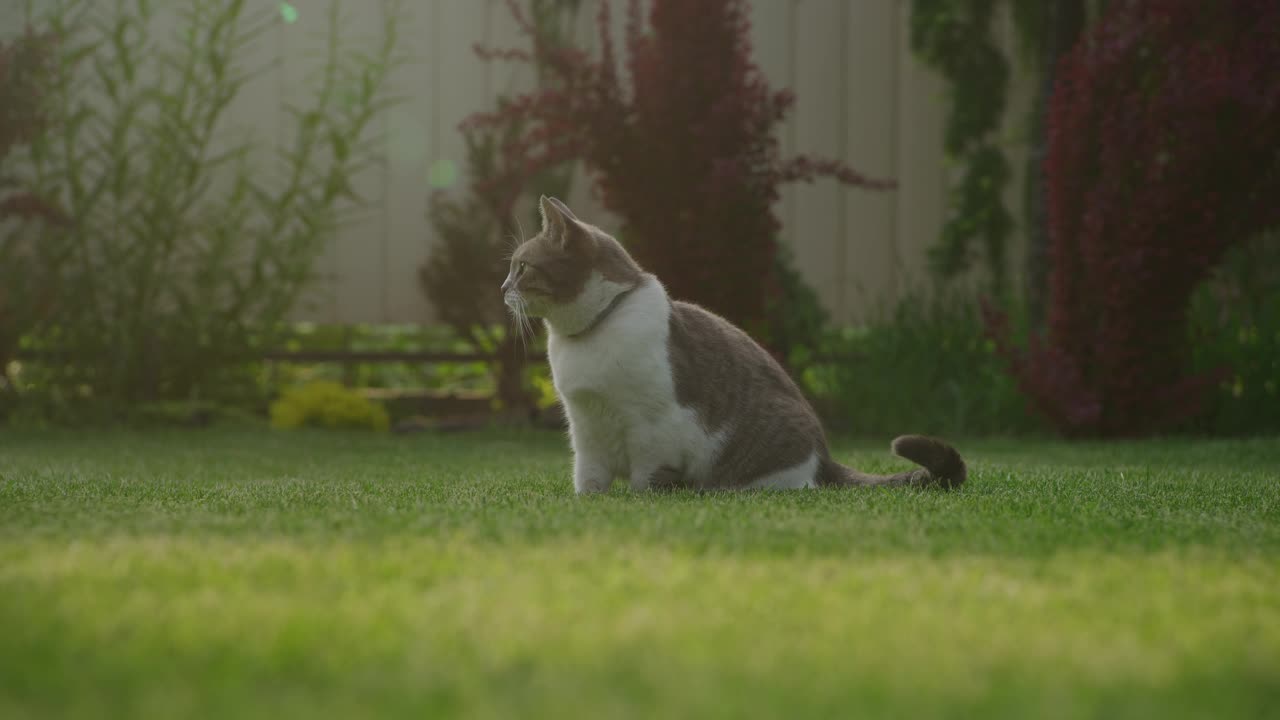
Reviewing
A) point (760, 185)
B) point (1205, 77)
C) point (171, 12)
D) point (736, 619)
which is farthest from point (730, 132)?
point (736, 619)

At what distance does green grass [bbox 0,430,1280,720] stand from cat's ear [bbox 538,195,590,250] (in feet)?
2.28

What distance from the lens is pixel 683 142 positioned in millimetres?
5281

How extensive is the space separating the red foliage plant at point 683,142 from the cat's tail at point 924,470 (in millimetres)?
2413

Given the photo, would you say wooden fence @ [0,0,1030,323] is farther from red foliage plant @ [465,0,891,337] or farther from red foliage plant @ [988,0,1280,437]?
red foliage plant @ [988,0,1280,437]

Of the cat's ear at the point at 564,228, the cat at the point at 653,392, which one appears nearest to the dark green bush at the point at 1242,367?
the cat at the point at 653,392

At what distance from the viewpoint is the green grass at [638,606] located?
3.42ft

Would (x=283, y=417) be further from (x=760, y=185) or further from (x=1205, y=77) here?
(x=1205, y=77)

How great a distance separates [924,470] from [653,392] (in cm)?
73

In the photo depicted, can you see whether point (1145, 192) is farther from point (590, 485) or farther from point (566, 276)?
point (590, 485)

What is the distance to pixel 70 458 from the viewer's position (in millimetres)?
3848

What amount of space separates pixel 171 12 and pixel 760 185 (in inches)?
153

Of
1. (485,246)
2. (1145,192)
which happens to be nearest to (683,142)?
(485,246)

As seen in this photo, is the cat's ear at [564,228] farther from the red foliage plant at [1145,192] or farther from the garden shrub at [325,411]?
the garden shrub at [325,411]

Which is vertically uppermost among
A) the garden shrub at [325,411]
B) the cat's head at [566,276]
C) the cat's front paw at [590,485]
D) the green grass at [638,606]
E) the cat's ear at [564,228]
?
the cat's ear at [564,228]
